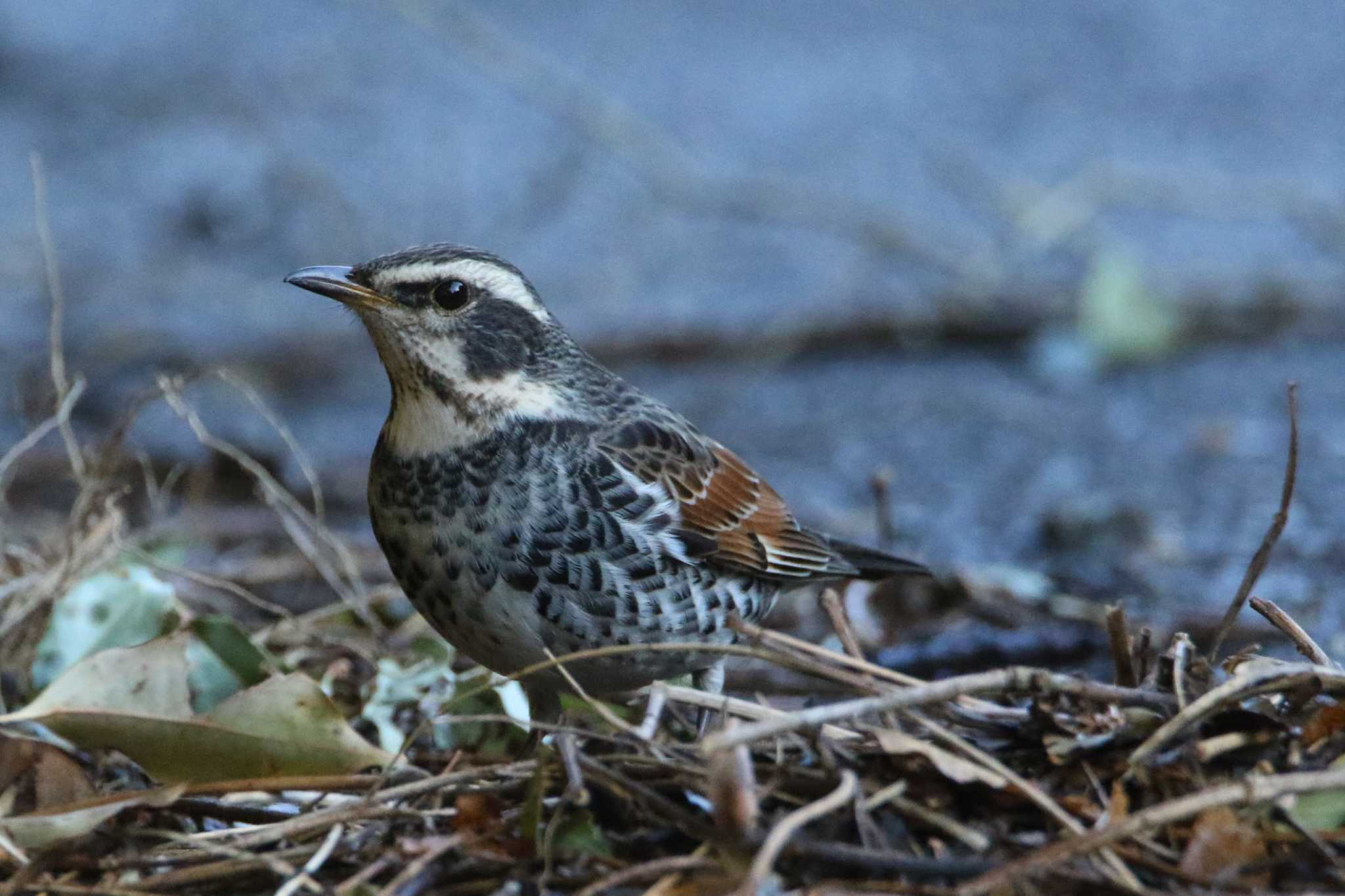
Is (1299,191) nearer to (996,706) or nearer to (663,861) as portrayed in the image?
(996,706)

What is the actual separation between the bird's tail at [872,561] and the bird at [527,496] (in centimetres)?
47

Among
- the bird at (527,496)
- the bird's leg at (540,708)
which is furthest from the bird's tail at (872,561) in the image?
the bird's leg at (540,708)

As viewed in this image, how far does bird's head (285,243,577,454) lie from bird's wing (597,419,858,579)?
21 centimetres

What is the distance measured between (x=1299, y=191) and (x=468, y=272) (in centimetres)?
655

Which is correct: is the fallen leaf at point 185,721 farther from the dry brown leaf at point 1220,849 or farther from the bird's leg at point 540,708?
the dry brown leaf at point 1220,849

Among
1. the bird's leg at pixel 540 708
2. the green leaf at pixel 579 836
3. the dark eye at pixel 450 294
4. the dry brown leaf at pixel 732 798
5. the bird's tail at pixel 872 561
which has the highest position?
the dark eye at pixel 450 294

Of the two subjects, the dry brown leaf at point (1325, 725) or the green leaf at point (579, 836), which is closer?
the green leaf at point (579, 836)

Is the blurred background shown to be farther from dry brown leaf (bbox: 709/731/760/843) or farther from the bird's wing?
dry brown leaf (bbox: 709/731/760/843)

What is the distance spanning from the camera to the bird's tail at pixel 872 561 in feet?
16.4

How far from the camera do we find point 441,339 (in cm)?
424

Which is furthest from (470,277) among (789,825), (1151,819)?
(1151,819)

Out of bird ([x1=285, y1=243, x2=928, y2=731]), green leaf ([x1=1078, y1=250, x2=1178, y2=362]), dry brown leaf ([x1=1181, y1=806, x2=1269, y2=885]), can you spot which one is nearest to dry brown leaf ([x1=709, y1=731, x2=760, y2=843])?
dry brown leaf ([x1=1181, y1=806, x2=1269, y2=885])

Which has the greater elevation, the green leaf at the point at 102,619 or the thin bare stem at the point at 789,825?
the thin bare stem at the point at 789,825

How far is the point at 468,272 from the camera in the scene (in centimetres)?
430
